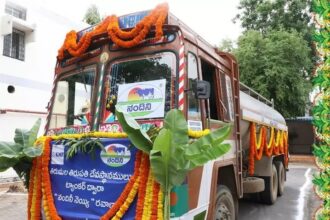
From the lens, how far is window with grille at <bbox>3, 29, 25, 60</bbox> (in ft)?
38.4

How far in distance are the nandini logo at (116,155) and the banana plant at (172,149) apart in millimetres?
315

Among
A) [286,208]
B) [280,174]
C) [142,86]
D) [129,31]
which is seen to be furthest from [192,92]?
[280,174]

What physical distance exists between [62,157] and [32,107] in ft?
29.6

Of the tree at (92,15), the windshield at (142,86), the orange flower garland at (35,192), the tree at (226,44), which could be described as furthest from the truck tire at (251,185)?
the tree at (92,15)

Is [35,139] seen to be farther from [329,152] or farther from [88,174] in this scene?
[329,152]

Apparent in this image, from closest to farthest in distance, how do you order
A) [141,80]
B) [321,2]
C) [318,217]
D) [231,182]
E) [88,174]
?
[321,2] < [318,217] < [88,174] < [141,80] < [231,182]

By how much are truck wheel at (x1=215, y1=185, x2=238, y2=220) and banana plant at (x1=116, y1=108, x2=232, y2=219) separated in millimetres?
1502

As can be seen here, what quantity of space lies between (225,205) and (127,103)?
80.1 inches

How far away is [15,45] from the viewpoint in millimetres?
12156

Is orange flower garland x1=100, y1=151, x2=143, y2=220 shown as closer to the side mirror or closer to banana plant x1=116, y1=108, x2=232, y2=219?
banana plant x1=116, y1=108, x2=232, y2=219

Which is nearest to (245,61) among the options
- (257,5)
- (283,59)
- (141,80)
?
(283,59)

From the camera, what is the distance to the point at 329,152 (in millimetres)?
2281

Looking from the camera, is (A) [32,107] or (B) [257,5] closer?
(A) [32,107]

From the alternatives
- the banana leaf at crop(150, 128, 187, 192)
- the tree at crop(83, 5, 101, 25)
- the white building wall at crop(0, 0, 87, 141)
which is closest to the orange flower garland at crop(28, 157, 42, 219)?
the banana leaf at crop(150, 128, 187, 192)
